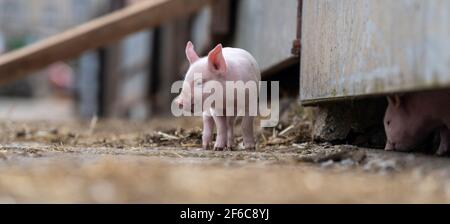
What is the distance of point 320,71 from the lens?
10.7 feet

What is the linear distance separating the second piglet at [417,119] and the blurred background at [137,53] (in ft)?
2.88

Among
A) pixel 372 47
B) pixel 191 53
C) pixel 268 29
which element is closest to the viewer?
pixel 372 47

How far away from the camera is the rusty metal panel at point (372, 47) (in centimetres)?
206

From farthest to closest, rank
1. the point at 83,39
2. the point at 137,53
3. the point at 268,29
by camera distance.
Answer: the point at 137,53, the point at 83,39, the point at 268,29

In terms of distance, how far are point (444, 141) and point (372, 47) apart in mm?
596

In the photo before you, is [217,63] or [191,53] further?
[191,53]

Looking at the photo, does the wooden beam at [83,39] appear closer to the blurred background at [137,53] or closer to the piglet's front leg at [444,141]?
the blurred background at [137,53]

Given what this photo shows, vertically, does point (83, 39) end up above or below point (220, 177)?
Answer: above

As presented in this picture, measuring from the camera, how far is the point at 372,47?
257cm

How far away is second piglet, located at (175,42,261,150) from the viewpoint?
3168 mm

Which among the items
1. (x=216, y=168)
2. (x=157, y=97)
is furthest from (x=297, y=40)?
(x=157, y=97)

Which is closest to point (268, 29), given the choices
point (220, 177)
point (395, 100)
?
point (395, 100)

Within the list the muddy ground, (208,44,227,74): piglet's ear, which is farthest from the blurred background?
the muddy ground

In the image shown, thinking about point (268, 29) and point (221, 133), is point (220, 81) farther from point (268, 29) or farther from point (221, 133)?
point (268, 29)
